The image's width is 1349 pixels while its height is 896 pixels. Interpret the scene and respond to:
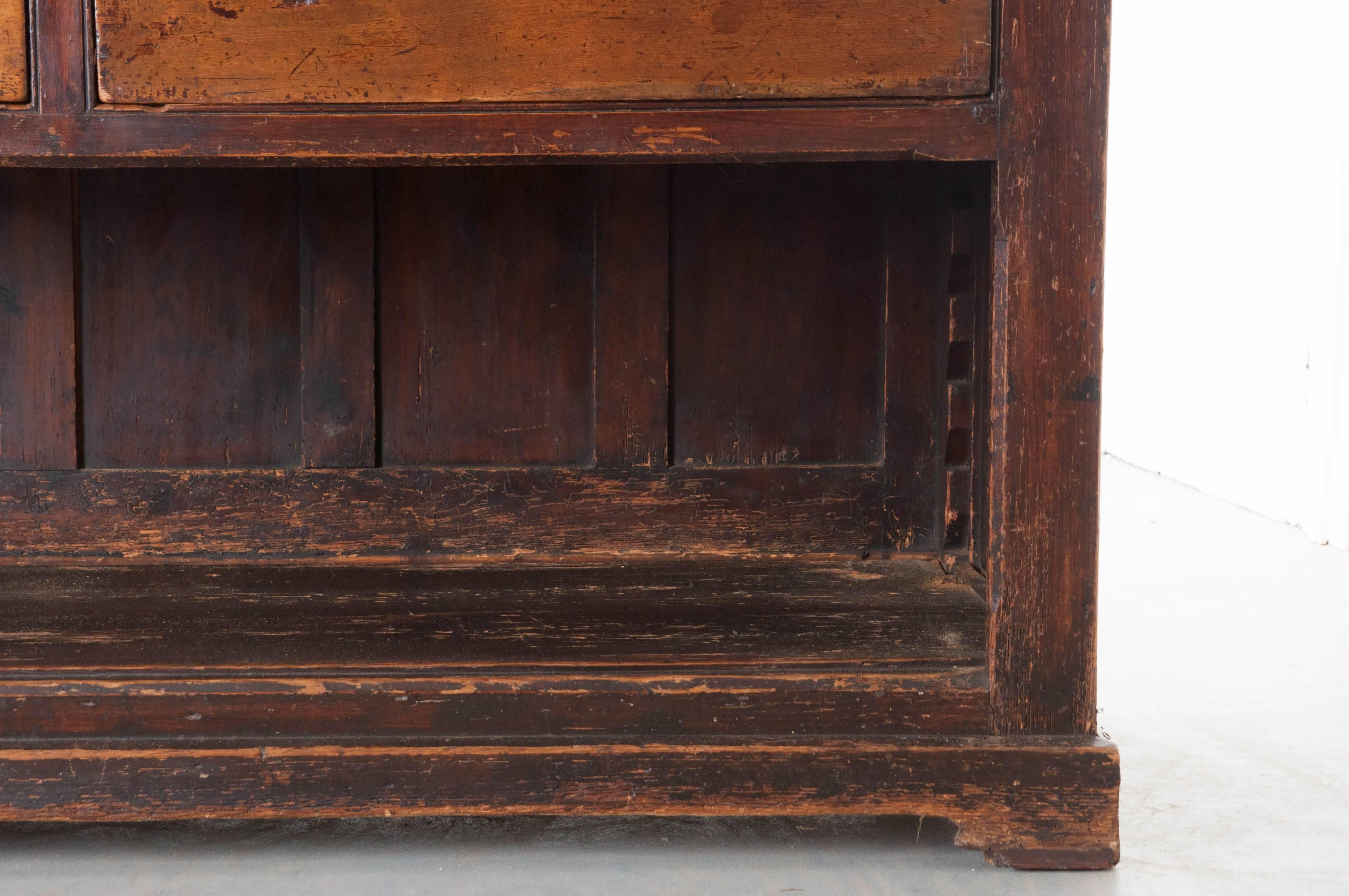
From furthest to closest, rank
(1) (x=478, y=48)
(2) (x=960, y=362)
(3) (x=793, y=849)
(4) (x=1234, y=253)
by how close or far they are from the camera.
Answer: (4) (x=1234, y=253)
(2) (x=960, y=362)
(3) (x=793, y=849)
(1) (x=478, y=48)

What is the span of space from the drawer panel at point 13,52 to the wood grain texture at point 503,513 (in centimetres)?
86

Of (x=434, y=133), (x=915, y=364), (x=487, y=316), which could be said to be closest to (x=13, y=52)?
(x=434, y=133)

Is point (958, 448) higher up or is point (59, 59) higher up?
point (59, 59)

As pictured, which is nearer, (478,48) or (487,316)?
(478,48)

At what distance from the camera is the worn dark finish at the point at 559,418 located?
123 cm

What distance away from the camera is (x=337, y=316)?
6.42 ft

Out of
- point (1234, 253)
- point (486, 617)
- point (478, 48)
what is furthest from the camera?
point (1234, 253)

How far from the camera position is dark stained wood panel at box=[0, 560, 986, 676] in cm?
137

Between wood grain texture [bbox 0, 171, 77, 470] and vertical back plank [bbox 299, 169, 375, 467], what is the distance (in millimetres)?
381

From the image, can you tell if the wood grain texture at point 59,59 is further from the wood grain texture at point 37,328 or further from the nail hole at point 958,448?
the nail hole at point 958,448

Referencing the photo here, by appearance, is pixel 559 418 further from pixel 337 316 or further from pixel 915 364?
pixel 915 364

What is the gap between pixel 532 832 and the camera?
1.43 metres

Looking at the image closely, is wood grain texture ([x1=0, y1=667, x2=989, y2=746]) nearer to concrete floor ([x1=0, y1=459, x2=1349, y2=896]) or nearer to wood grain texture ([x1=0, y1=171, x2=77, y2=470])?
concrete floor ([x1=0, y1=459, x2=1349, y2=896])

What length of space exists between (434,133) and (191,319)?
3.08 ft
